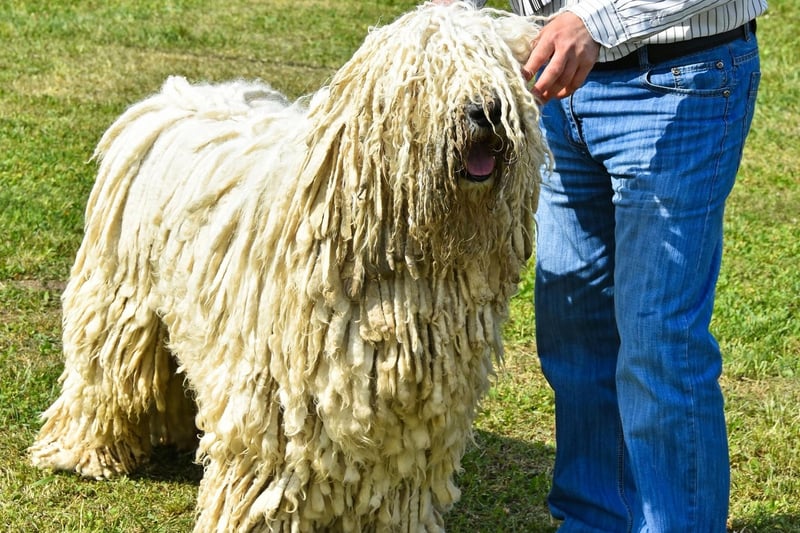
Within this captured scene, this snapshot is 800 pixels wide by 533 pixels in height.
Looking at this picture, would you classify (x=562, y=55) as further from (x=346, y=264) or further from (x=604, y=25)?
(x=346, y=264)

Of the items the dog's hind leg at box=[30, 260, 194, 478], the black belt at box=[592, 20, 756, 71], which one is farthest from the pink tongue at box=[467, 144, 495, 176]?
the dog's hind leg at box=[30, 260, 194, 478]

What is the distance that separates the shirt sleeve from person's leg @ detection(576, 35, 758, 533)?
170 millimetres

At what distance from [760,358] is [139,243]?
9.74ft

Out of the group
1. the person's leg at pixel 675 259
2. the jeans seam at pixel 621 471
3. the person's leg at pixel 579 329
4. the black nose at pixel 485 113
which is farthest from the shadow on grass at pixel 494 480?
the black nose at pixel 485 113

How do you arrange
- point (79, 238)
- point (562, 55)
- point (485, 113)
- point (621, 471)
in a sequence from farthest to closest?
point (79, 238)
point (621, 471)
point (562, 55)
point (485, 113)

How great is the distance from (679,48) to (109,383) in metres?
2.24

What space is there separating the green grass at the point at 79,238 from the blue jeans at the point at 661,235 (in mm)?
1040

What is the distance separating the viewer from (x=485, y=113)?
282 centimetres

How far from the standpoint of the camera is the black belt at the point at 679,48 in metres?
3.10

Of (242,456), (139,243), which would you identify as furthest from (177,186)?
(242,456)

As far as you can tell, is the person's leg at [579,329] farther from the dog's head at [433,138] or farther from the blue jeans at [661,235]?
the dog's head at [433,138]

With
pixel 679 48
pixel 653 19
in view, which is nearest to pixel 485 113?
Result: pixel 653 19

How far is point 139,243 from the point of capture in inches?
152

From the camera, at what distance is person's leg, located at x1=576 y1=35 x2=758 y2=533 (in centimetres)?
312
